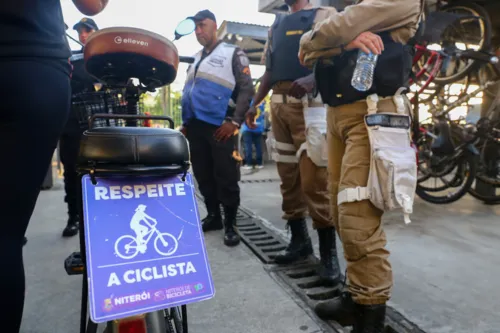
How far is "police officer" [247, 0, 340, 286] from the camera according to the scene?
2149 mm

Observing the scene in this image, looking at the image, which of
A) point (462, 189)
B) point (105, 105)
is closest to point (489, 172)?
point (462, 189)

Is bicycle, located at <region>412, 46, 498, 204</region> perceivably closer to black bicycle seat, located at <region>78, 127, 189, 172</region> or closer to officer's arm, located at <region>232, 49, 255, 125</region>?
officer's arm, located at <region>232, 49, 255, 125</region>

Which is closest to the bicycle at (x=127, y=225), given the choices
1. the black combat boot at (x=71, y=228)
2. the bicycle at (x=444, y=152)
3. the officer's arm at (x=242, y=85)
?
the officer's arm at (x=242, y=85)

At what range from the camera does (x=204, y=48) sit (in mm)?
3053

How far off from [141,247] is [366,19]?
114 centimetres

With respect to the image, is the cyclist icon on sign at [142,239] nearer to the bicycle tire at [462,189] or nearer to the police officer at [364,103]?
the police officer at [364,103]

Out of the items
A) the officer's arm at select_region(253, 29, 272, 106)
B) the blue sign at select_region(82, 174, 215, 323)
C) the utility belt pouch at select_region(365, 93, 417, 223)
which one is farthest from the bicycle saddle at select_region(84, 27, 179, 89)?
the officer's arm at select_region(253, 29, 272, 106)

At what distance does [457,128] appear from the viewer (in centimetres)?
431

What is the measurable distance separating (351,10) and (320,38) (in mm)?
153

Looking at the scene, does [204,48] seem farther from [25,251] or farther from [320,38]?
[25,251]

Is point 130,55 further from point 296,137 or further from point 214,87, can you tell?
point 214,87

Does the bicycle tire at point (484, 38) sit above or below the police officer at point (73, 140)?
above

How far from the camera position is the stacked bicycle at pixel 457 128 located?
158 inches

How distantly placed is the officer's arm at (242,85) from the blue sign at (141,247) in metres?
1.82
